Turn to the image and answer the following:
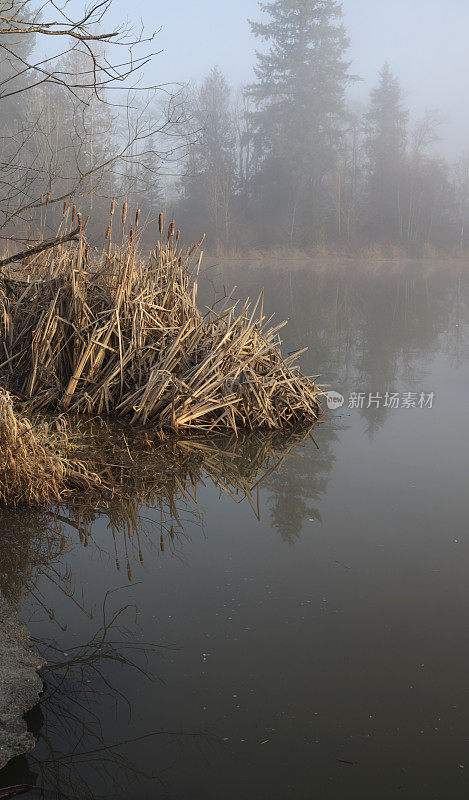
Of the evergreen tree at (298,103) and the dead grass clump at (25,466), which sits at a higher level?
the evergreen tree at (298,103)

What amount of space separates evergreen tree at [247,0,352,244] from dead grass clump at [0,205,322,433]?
29582 mm

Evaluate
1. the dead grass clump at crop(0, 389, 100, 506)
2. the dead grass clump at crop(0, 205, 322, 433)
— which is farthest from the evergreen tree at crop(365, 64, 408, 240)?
the dead grass clump at crop(0, 389, 100, 506)

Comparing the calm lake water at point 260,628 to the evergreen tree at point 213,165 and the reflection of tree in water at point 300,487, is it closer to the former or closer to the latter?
the reflection of tree in water at point 300,487

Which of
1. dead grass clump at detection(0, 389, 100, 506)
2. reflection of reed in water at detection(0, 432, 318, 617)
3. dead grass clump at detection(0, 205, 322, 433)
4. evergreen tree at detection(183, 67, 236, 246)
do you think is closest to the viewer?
reflection of reed in water at detection(0, 432, 318, 617)

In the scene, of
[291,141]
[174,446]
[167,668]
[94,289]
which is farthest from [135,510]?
[291,141]

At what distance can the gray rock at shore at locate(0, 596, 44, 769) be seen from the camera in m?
2.12

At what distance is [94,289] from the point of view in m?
5.78

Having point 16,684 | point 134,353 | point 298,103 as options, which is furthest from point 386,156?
point 16,684

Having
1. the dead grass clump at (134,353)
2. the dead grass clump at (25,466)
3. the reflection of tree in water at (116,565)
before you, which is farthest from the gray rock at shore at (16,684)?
the dead grass clump at (134,353)

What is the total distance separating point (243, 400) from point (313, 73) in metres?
35.3

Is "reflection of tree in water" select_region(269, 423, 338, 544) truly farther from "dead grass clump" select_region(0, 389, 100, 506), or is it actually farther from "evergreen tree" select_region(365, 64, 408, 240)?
"evergreen tree" select_region(365, 64, 408, 240)

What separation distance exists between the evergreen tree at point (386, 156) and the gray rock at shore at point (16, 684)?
107 ft

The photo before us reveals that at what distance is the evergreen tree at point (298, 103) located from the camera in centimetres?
3516

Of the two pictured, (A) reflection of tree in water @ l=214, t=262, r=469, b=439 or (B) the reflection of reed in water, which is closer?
(B) the reflection of reed in water
